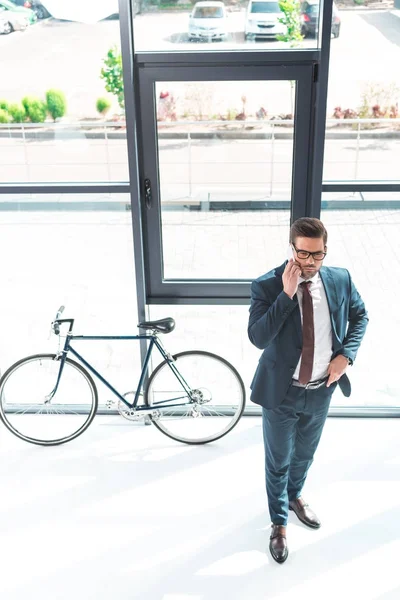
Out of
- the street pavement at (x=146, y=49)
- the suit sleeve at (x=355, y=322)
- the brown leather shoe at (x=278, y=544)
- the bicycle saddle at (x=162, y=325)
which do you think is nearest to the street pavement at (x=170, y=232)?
the street pavement at (x=146, y=49)

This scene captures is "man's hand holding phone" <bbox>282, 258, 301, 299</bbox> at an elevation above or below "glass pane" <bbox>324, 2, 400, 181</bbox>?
below

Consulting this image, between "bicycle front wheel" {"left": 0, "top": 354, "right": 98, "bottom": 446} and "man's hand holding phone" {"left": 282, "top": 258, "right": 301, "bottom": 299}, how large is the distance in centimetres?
145

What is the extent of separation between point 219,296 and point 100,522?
1290 mm

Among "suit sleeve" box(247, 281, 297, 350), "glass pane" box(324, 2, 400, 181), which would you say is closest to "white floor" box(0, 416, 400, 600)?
"suit sleeve" box(247, 281, 297, 350)

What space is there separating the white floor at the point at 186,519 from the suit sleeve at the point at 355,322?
2.96 ft

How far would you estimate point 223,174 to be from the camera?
3.40 meters

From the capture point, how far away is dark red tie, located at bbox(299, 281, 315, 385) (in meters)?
2.61

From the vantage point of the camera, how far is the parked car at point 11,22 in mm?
3156

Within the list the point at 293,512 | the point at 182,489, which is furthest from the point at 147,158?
the point at 293,512

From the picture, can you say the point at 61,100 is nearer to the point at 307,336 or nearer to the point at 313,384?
the point at 307,336

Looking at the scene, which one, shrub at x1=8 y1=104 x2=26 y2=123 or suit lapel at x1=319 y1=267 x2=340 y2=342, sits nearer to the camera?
suit lapel at x1=319 y1=267 x2=340 y2=342

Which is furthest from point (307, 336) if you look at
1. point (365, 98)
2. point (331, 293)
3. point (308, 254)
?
point (365, 98)

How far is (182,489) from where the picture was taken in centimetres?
330

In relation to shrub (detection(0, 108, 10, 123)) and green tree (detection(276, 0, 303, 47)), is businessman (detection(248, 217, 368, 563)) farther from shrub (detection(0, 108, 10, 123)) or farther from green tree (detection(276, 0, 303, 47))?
shrub (detection(0, 108, 10, 123))
